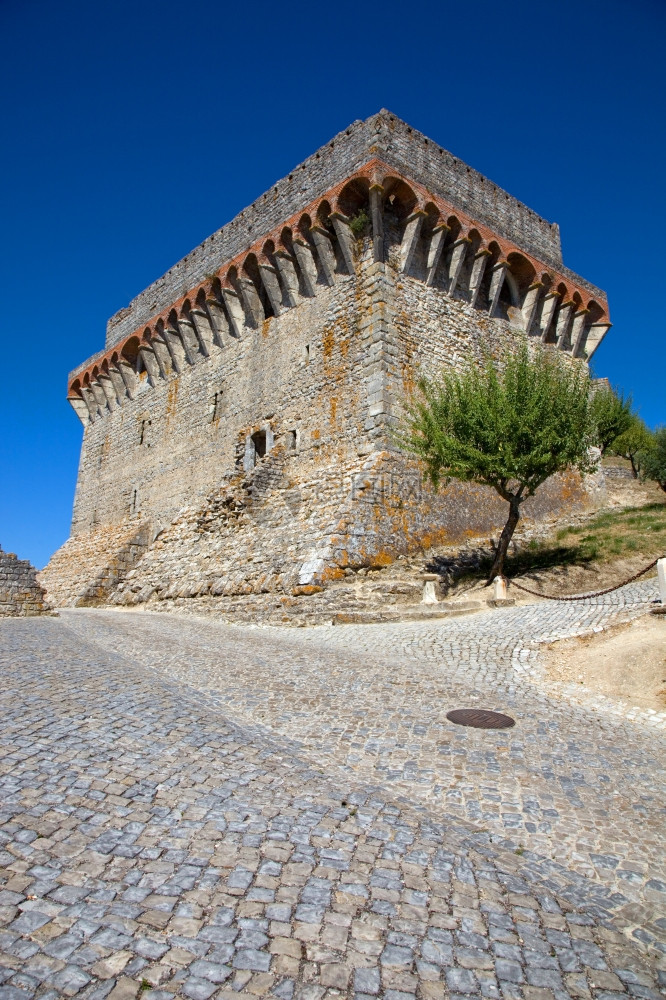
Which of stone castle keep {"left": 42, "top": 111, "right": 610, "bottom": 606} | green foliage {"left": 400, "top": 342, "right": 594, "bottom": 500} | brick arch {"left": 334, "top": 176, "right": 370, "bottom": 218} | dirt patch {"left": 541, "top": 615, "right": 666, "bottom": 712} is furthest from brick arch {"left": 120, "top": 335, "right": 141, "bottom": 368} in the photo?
dirt patch {"left": 541, "top": 615, "right": 666, "bottom": 712}

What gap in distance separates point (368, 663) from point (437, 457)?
5856mm

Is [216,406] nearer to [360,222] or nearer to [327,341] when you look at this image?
[327,341]

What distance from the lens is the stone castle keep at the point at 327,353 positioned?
12.6 metres

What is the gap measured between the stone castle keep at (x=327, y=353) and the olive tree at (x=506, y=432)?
1010 mm

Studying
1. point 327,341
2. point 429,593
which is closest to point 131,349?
point 327,341

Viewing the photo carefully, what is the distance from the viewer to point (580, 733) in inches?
191

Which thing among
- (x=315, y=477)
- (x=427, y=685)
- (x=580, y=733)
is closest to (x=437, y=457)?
(x=315, y=477)

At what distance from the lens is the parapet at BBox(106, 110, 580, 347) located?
45.4 feet

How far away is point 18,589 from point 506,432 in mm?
10297

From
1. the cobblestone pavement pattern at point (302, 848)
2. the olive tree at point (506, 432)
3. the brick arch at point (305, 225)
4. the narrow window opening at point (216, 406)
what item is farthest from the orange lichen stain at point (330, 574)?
the narrow window opening at point (216, 406)

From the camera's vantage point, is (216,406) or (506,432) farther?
(216,406)

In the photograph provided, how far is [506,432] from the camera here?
38.4 feet

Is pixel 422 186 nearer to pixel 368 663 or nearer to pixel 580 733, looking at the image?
pixel 368 663

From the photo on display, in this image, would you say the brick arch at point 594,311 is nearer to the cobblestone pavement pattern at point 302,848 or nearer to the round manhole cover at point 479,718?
the cobblestone pavement pattern at point 302,848
